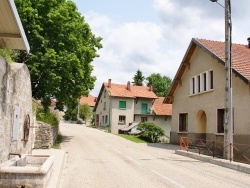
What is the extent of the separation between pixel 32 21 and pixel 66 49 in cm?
320

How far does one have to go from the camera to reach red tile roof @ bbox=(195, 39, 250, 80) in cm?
2072

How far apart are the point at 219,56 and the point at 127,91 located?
33289 millimetres

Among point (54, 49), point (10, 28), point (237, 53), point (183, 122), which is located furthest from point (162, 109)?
point (10, 28)

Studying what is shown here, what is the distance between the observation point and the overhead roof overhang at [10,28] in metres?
7.87

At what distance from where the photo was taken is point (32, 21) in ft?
81.0

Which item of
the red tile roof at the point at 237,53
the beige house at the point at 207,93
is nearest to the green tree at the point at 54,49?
the beige house at the point at 207,93

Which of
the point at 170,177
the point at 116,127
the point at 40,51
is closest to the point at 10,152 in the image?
the point at 170,177

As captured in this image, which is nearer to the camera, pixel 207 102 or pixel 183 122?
pixel 207 102

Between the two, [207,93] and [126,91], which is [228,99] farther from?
[126,91]

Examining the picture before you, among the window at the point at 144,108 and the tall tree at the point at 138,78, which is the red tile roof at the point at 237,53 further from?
the tall tree at the point at 138,78

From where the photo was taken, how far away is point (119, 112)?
52.3 metres

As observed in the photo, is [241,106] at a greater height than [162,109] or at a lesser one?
lesser

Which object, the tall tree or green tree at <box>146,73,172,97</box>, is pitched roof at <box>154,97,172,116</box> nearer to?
the tall tree

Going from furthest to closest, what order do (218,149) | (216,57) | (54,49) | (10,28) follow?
(54,49), (218,149), (216,57), (10,28)
